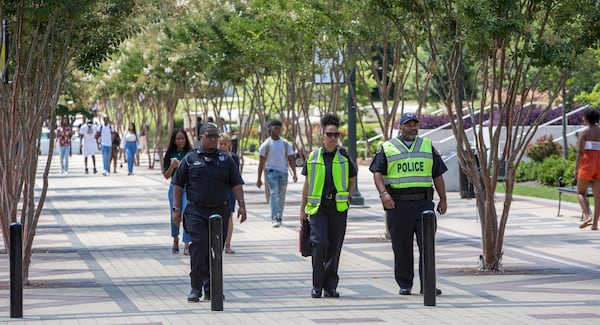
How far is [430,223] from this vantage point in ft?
33.4

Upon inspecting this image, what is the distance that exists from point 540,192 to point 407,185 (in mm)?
14662

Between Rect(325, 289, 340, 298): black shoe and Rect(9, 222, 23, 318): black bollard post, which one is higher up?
Rect(9, 222, 23, 318): black bollard post

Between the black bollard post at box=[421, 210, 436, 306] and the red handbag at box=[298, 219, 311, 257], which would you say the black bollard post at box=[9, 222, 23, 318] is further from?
the black bollard post at box=[421, 210, 436, 306]

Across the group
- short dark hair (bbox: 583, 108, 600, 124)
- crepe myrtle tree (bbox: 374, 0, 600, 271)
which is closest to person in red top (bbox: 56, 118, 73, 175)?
short dark hair (bbox: 583, 108, 600, 124)

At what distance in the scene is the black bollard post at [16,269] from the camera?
982 cm

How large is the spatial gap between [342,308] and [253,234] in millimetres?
7396

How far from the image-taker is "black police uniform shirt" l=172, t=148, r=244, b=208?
1102 cm

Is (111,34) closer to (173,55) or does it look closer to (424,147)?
(424,147)

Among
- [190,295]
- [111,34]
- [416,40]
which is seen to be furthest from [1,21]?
[416,40]

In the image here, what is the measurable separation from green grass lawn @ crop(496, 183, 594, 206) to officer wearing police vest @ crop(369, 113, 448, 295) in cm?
1185

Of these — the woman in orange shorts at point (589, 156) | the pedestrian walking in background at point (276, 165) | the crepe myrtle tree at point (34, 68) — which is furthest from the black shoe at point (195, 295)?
the woman in orange shorts at point (589, 156)

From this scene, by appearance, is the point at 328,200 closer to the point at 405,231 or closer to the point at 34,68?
the point at 405,231

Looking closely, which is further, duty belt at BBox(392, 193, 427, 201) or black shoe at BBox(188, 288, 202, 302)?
duty belt at BBox(392, 193, 427, 201)

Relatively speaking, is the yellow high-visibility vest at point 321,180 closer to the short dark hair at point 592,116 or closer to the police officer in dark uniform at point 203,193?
the police officer in dark uniform at point 203,193
